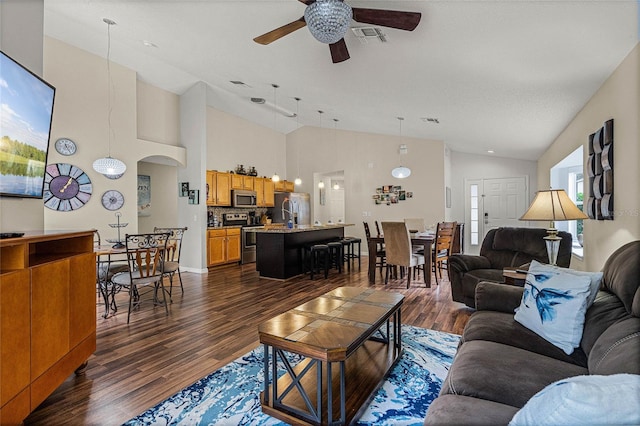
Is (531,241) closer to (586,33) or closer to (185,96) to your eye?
(586,33)

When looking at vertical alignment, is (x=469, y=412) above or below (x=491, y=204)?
below

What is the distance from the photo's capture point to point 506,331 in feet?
6.06

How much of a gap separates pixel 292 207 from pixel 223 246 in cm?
217

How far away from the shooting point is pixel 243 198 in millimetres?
7406

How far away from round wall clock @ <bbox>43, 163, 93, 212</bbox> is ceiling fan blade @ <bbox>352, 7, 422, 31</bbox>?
4.90m

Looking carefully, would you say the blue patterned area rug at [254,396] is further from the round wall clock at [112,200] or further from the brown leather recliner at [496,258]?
the round wall clock at [112,200]

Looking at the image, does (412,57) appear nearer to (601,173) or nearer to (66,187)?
(601,173)

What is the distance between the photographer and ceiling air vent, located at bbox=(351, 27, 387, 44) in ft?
8.87

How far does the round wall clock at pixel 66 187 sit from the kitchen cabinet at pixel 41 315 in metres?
3.02

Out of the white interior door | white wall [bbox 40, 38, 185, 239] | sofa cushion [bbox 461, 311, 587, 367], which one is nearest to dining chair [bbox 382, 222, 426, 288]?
sofa cushion [bbox 461, 311, 587, 367]

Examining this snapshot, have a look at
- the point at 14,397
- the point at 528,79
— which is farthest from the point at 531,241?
the point at 14,397

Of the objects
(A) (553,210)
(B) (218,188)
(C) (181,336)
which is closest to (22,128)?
(C) (181,336)

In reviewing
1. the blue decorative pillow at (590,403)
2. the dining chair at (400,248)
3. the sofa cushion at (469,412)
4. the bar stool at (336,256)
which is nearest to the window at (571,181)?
the dining chair at (400,248)

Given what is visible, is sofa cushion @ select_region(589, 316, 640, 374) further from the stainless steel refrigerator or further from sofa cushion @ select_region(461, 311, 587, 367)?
the stainless steel refrigerator
